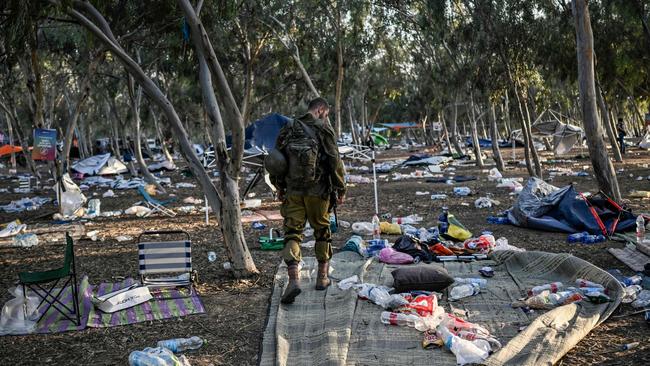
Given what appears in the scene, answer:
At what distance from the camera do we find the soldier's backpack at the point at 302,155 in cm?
591

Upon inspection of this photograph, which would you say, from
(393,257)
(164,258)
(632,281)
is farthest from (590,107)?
(164,258)

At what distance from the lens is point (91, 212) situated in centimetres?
1410

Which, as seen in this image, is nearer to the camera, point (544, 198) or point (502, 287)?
point (502, 287)

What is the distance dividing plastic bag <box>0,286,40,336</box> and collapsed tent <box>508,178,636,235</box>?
7.06 meters

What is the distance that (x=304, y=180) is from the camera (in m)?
5.96

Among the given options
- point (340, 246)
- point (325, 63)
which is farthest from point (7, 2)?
point (325, 63)

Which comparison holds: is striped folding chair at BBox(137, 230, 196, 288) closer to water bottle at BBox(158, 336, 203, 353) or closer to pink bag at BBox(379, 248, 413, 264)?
water bottle at BBox(158, 336, 203, 353)

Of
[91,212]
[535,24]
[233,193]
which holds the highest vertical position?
[535,24]

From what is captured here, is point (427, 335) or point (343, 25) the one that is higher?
point (343, 25)

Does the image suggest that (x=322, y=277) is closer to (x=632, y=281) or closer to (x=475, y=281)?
(x=475, y=281)

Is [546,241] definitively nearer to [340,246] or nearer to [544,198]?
[544,198]

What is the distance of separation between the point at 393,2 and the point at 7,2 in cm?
1593

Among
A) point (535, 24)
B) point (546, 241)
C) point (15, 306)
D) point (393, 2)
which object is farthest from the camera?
point (393, 2)

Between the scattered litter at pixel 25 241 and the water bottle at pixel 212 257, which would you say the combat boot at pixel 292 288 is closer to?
the water bottle at pixel 212 257
